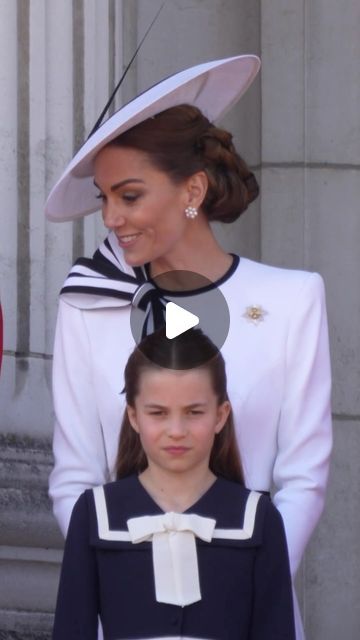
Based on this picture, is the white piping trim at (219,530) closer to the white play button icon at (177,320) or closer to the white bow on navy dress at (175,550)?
the white bow on navy dress at (175,550)

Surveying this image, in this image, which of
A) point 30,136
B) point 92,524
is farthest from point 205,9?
point 92,524

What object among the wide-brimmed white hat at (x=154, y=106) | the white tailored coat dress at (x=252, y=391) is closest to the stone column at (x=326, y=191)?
the wide-brimmed white hat at (x=154, y=106)

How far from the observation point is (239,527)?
3.49 meters

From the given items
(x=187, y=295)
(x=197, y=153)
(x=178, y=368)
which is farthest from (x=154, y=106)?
(x=178, y=368)

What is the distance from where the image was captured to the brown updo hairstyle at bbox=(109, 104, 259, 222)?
3764mm

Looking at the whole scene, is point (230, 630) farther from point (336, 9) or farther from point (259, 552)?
point (336, 9)

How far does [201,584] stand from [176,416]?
30 cm

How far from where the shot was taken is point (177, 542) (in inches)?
136

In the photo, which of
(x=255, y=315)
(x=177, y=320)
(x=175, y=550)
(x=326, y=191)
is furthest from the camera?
(x=326, y=191)

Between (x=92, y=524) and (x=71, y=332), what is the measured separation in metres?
0.49

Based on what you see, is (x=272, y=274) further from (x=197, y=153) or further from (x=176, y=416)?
(x=176, y=416)

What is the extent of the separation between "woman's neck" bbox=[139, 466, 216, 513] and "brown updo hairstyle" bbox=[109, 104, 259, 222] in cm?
60

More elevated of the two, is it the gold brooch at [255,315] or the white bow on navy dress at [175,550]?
the gold brooch at [255,315]
